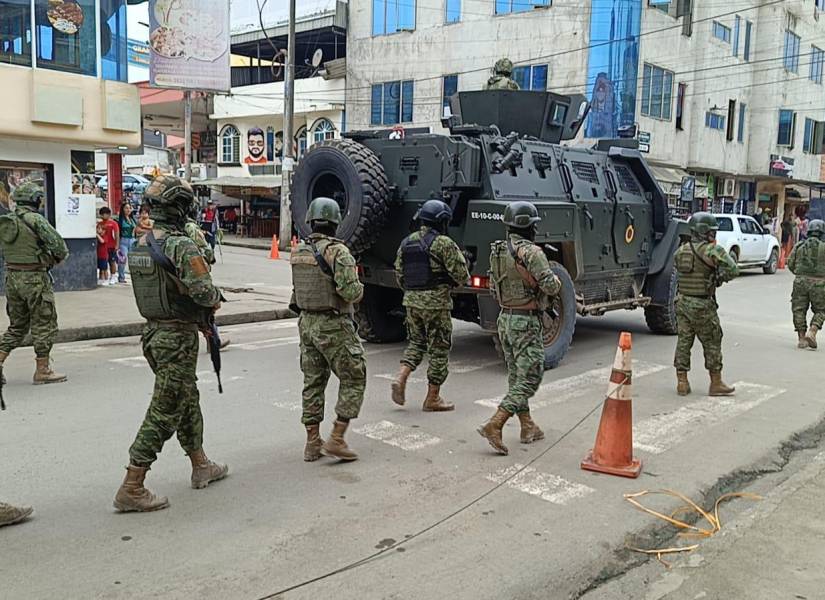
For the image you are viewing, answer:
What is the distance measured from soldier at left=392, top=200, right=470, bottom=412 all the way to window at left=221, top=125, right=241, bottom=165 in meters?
29.6

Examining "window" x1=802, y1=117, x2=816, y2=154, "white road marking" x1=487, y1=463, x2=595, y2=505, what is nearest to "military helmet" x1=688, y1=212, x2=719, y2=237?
"white road marking" x1=487, y1=463, x2=595, y2=505

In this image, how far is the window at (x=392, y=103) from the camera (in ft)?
93.8

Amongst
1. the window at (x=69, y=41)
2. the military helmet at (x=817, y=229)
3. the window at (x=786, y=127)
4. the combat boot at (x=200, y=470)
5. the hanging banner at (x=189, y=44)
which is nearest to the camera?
the combat boot at (x=200, y=470)

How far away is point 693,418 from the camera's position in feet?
21.0

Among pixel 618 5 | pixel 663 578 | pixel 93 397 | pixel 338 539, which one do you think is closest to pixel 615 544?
pixel 663 578

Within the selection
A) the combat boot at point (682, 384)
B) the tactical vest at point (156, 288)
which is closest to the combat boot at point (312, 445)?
the tactical vest at point (156, 288)

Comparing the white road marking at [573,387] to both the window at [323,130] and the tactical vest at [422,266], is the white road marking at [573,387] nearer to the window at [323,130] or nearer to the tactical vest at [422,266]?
the tactical vest at [422,266]

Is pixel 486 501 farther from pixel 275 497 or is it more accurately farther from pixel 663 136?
pixel 663 136

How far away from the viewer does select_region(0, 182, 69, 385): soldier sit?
699cm

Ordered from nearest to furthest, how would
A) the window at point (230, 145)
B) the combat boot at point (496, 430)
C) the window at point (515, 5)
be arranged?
the combat boot at point (496, 430) < the window at point (515, 5) < the window at point (230, 145)

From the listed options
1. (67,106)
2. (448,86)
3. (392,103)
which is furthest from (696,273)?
(392,103)

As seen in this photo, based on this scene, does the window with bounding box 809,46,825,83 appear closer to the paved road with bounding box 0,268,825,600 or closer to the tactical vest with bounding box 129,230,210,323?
the paved road with bounding box 0,268,825,600

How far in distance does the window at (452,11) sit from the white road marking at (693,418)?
72.2ft

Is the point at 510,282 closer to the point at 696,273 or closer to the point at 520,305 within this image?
the point at 520,305
